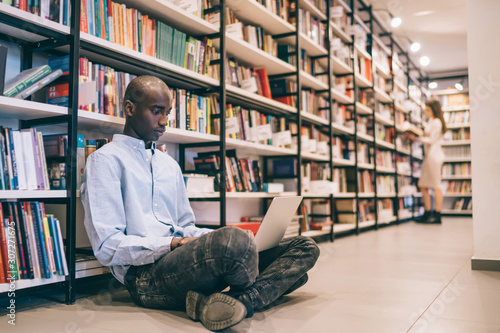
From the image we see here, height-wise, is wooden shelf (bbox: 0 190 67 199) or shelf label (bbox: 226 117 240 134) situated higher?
shelf label (bbox: 226 117 240 134)

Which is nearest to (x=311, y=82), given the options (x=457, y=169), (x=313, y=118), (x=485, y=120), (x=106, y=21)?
(x=313, y=118)

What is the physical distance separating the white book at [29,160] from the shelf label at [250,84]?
1.75 metres

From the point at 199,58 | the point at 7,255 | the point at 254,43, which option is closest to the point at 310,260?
the point at 7,255

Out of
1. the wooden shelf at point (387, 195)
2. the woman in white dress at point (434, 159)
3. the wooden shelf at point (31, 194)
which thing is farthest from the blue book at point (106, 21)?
the woman in white dress at point (434, 159)

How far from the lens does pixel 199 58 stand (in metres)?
2.66

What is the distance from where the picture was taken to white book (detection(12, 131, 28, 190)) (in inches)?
64.8

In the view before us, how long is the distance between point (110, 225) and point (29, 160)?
A: 428mm

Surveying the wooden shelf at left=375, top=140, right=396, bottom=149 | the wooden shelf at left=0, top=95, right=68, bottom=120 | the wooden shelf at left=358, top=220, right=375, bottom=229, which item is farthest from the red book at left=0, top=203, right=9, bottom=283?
the wooden shelf at left=375, top=140, right=396, bottom=149

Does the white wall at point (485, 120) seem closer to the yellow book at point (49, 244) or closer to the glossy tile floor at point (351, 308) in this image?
the glossy tile floor at point (351, 308)

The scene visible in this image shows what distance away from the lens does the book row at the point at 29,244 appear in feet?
5.16

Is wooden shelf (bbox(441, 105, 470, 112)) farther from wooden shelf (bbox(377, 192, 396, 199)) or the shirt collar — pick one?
the shirt collar

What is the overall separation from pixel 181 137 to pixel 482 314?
1.74 metres

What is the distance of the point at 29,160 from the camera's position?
1.69m

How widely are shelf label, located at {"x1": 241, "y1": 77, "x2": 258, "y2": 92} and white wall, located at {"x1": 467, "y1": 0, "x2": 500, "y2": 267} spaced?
1406mm
